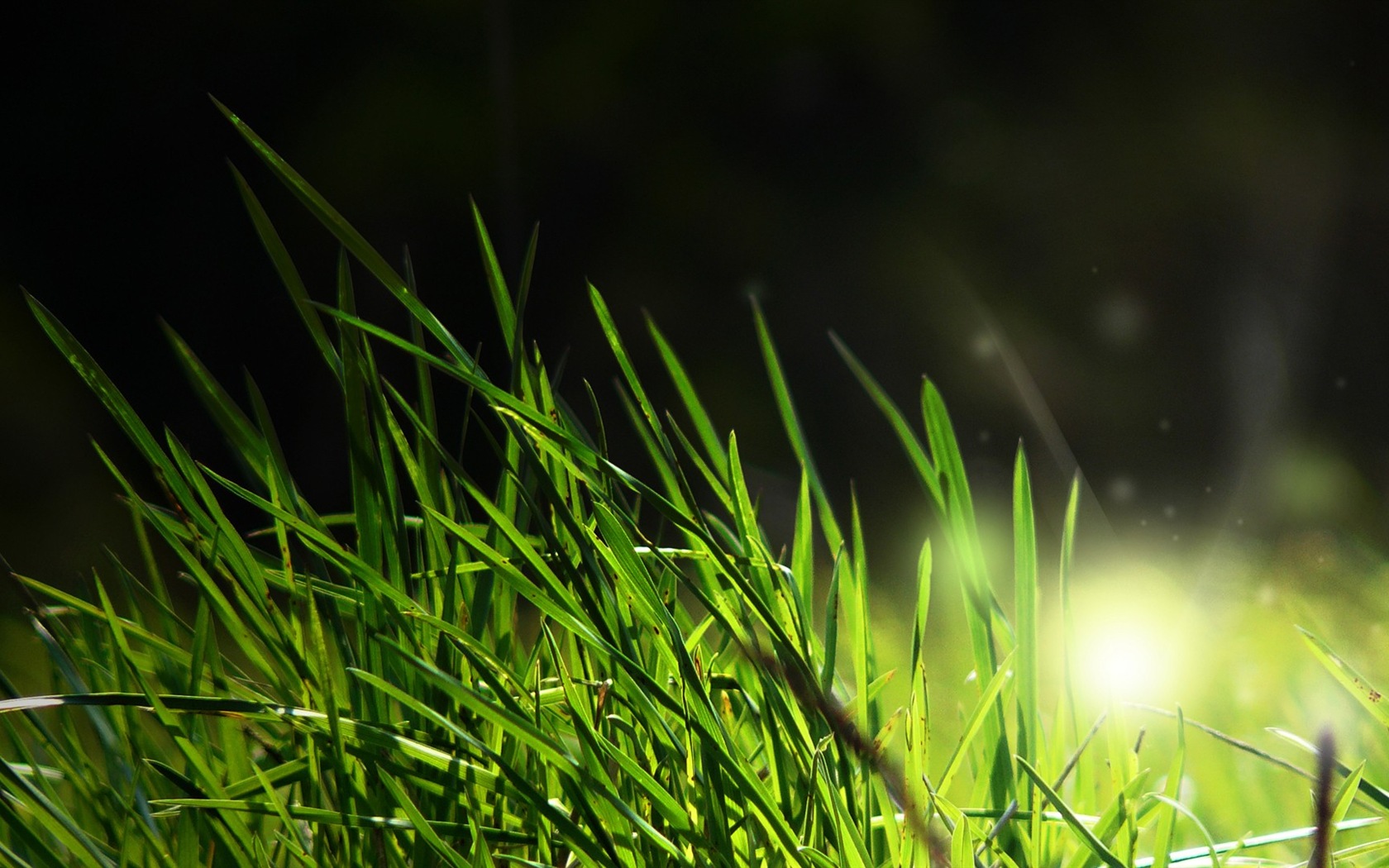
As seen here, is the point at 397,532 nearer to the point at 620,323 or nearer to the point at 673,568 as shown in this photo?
the point at 673,568

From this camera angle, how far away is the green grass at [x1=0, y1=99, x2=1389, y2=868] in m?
0.22

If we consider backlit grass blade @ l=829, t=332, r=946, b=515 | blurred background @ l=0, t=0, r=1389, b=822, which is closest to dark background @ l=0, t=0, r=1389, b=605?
blurred background @ l=0, t=0, r=1389, b=822

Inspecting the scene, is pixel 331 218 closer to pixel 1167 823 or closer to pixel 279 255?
pixel 279 255

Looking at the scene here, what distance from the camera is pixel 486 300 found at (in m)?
1.43

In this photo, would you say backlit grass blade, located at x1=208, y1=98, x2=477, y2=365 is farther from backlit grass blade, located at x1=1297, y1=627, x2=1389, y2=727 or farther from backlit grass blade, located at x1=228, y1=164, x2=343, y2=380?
backlit grass blade, located at x1=1297, y1=627, x2=1389, y2=727

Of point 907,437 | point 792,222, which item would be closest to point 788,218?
point 792,222

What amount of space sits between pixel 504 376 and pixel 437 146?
566mm

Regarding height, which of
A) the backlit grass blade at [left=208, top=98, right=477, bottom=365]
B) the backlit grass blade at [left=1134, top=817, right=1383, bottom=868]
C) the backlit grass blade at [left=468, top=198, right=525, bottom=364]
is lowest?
the backlit grass blade at [left=1134, top=817, right=1383, bottom=868]

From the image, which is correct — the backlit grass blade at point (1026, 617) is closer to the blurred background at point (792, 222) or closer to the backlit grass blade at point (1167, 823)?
the backlit grass blade at point (1167, 823)

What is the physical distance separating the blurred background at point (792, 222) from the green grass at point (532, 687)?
994mm

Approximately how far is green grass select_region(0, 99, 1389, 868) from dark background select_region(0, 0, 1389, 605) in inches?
40.5

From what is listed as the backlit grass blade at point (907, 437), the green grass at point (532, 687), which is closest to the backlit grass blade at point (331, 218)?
the green grass at point (532, 687)

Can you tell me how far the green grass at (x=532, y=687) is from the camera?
22cm

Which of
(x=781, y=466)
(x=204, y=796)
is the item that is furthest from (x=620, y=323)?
(x=204, y=796)
